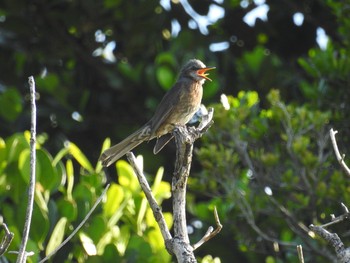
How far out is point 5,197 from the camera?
6406 millimetres

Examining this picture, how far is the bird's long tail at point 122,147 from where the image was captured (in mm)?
6012

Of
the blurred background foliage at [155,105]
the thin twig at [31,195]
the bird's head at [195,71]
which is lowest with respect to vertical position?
the blurred background foliage at [155,105]

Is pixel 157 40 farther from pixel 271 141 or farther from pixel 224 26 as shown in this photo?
pixel 271 141

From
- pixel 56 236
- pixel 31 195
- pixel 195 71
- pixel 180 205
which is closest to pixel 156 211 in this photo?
pixel 180 205

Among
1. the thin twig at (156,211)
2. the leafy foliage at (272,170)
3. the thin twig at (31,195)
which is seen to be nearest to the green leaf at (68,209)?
the leafy foliage at (272,170)

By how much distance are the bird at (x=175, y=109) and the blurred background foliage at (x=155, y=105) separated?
240 mm

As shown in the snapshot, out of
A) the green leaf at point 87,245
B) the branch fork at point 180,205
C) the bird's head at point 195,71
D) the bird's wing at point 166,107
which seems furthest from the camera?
the bird's head at point 195,71

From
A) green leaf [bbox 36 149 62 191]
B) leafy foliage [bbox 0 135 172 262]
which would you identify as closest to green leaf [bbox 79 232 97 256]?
leafy foliage [bbox 0 135 172 262]

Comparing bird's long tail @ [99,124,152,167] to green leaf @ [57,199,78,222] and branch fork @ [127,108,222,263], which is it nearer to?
green leaf @ [57,199,78,222]

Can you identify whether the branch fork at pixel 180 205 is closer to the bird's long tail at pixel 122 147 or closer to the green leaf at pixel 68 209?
the bird's long tail at pixel 122 147

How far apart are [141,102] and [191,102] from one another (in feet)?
7.45

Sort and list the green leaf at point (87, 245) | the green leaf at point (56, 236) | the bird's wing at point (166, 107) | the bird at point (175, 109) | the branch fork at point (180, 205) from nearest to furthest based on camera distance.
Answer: the branch fork at point (180, 205) → the green leaf at point (56, 236) → the green leaf at point (87, 245) → the bird at point (175, 109) → the bird's wing at point (166, 107)

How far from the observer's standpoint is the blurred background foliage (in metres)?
6.55

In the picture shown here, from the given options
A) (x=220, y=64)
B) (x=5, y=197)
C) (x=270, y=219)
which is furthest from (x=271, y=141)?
(x=5, y=197)
